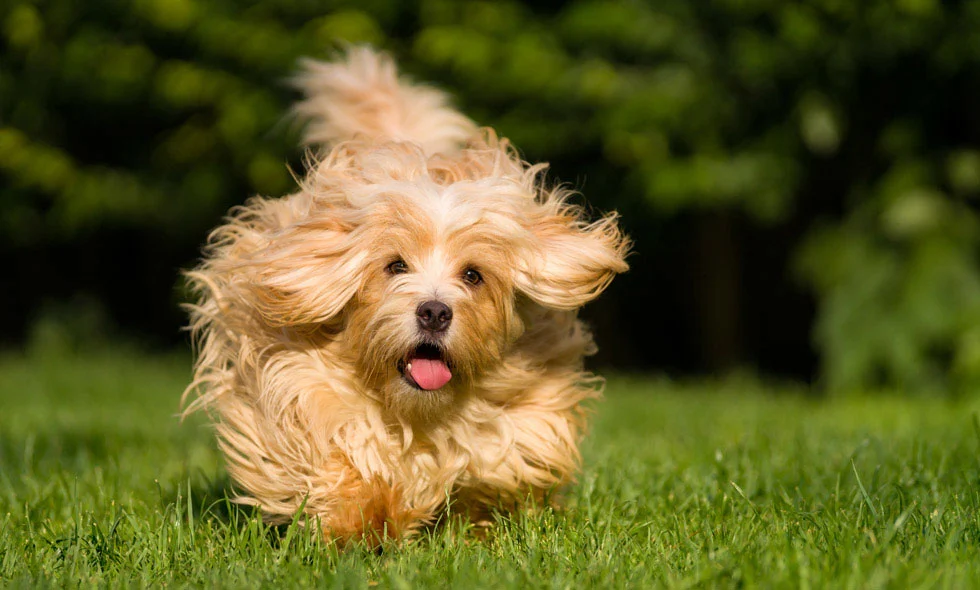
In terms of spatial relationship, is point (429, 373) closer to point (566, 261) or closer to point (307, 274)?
point (307, 274)

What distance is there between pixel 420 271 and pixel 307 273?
0.34m

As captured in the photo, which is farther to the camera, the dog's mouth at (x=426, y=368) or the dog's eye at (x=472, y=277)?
the dog's eye at (x=472, y=277)

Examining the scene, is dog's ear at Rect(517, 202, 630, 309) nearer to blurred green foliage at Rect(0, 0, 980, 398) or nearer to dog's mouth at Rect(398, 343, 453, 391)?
dog's mouth at Rect(398, 343, 453, 391)

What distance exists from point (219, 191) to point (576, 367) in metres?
8.19

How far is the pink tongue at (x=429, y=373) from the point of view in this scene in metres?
3.32

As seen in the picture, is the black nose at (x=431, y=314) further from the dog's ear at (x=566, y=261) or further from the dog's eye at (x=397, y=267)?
the dog's ear at (x=566, y=261)

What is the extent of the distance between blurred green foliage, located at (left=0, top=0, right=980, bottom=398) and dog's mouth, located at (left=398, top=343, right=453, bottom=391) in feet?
18.5

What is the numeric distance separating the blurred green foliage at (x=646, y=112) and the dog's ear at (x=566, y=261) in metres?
5.29

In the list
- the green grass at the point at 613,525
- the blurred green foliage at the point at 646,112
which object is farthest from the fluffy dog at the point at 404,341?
the blurred green foliage at the point at 646,112

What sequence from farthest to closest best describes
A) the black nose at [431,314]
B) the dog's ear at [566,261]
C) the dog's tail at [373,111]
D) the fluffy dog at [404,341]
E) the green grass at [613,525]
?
the dog's tail at [373,111], the dog's ear at [566,261], the fluffy dog at [404,341], the black nose at [431,314], the green grass at [613,525]

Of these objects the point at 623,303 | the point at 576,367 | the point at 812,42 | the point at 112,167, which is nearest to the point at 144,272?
the point at 112,167

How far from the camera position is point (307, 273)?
345 centimetres

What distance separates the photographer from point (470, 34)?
10.0 metres

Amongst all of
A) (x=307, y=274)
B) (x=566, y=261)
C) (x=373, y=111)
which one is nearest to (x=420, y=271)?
(x=307, y=274)
